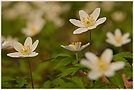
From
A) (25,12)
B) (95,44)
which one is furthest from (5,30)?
(95,44)

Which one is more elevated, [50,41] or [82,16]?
[82,16]

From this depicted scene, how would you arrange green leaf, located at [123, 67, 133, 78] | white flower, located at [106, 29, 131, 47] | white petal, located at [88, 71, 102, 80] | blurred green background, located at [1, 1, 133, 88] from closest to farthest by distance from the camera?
1. white petal, located at [88, 71, 102, 80]
2. green leaf, located at [123, 67, 133, 78]
3. white flower, located at [106, 29, 131, 47]
4. blurred green background, located at [1, 1, 133, 88]

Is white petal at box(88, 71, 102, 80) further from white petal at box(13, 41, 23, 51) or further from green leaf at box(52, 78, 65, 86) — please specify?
white petal at box(13, 41, 23, 51)

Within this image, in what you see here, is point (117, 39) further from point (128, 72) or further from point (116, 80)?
point (116, 80)

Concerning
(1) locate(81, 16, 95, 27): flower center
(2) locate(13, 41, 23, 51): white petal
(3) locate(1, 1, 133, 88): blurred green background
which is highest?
(1) locate(81, 16, 95, 27): flower center

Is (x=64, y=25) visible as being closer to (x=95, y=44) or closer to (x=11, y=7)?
(x=11, y=7)

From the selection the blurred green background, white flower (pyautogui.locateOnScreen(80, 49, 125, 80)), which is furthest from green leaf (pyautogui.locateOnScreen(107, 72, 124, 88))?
the blurred green background

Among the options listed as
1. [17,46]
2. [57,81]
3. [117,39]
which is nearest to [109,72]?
[57,81]

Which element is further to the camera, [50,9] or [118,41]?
[50,9]
